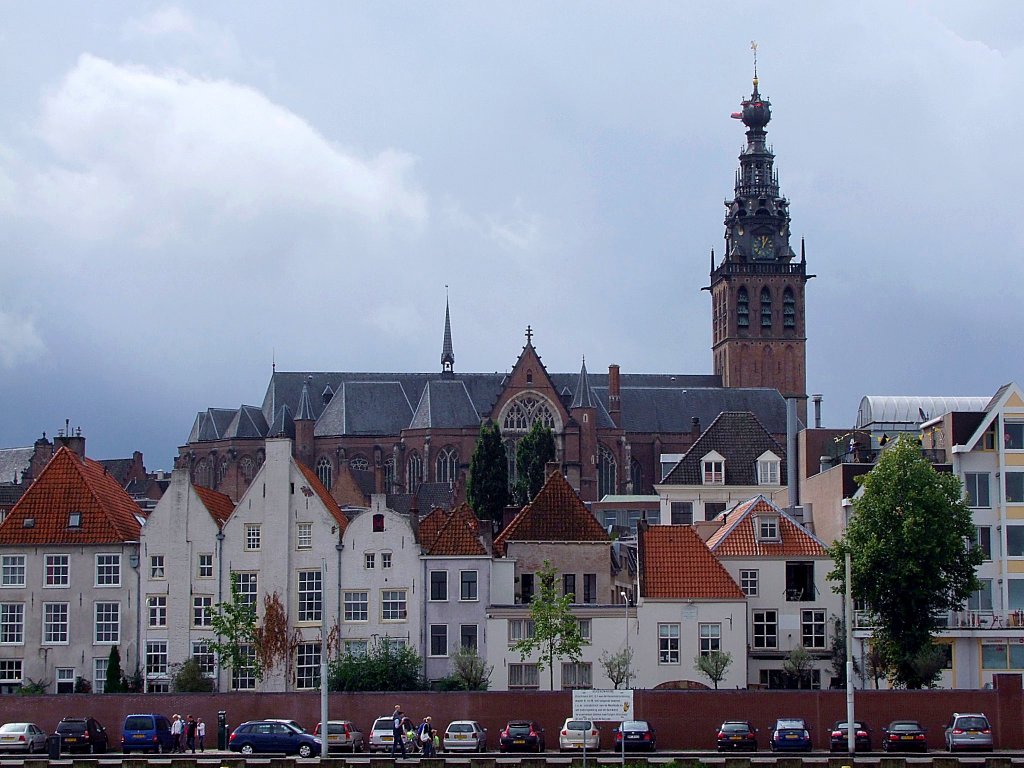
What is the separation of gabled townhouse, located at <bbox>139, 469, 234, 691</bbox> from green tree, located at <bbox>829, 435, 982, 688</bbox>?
27766 millimetres

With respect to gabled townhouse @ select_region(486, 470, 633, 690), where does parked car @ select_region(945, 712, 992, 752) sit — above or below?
below

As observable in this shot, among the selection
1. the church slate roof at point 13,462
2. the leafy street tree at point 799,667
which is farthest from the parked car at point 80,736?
the church slate roof at point 13,462

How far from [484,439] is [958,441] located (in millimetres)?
Answer: 61984

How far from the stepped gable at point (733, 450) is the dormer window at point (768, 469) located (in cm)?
27

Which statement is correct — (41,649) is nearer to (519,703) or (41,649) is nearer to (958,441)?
(519,703)

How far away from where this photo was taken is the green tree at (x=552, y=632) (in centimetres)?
7725

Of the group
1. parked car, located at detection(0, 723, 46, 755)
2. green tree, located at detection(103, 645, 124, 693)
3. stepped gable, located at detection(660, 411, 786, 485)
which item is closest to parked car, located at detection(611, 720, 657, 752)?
parked car, located at detection(0, 723, 46, 755)

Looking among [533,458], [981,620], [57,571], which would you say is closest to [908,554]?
[981,620]

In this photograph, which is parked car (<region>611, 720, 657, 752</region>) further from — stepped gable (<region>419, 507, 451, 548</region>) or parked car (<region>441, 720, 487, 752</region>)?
stepped gable (<region>419, 507, 451, 548</region>)

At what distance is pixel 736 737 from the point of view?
63.9 metres

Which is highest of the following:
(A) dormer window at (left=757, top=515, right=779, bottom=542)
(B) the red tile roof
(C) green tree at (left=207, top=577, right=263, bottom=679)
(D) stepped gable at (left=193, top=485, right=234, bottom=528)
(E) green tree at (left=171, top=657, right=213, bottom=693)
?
(D) stepped gable at (left=193, top=485, right=234, bottom=528)

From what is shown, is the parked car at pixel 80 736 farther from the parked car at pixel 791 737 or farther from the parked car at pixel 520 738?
the parked car at pixel 791 737

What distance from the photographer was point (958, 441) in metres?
83.1

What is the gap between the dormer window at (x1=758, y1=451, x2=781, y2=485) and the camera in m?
101
